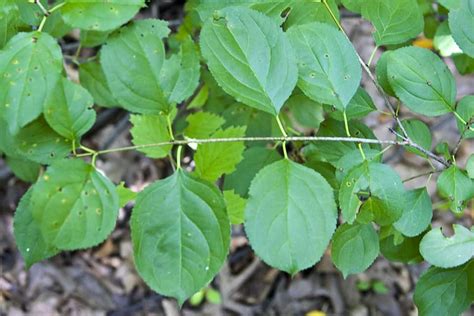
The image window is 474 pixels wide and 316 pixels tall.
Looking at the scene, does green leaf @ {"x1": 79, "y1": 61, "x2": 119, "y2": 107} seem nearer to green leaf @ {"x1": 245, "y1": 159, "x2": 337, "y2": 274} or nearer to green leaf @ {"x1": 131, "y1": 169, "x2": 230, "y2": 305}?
green leaf @ {"x1": 131, "y1": 169, "x2": 230, "y2": 305}

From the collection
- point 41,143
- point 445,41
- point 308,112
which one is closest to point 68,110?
point 41,143

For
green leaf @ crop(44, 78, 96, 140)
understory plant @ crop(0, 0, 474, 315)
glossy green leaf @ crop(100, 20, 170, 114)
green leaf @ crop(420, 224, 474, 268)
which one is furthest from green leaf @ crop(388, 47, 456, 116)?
green leaf @ crop(44, 78, 96, 140)

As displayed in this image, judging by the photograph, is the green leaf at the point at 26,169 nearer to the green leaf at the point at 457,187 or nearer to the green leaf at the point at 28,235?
the green leaf at the point at 28,235

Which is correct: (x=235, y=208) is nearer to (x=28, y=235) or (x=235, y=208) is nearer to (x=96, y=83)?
(x=28, y=235)

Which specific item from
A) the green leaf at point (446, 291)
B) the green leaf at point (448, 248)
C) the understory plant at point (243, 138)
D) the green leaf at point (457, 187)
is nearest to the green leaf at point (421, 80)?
the understory plant at point (243, 138)

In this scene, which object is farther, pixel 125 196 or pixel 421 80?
pixel 125 196

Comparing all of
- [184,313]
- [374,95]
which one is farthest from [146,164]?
[374,95]
